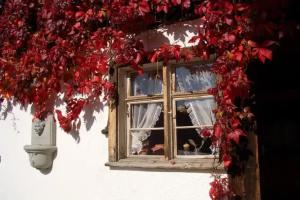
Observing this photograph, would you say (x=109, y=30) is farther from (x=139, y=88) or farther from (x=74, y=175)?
(x=74, y=175)

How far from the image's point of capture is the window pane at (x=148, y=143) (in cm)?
513

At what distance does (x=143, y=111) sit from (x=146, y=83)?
0.36 metres

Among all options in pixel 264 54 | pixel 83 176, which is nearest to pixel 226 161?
pixel 264 54

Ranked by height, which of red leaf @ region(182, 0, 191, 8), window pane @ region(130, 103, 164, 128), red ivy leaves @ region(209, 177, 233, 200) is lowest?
red ivy leaves @ region(209, 177, 233, 200)

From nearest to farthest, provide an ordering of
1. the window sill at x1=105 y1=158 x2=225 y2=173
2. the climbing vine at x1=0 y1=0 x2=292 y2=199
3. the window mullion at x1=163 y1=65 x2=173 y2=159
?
1. the climbing vine at x1=0 y1=0 x2=292 y2=199
2. the window sill at x1=105 y1=158 x2=225 y2=173
3. the window mullion at x1=163 y1=65 x2=173 y2=159

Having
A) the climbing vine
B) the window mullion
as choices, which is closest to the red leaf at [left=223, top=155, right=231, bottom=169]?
the climbing vine

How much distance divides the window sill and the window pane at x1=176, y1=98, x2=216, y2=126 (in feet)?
1.47

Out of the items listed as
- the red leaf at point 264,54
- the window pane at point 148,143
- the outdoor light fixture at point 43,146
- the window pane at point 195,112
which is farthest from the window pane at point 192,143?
the outdoor light fixture at point 43,146

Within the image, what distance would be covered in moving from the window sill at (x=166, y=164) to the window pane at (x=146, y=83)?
2.84 ft

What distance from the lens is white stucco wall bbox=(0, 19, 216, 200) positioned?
15.6 feet

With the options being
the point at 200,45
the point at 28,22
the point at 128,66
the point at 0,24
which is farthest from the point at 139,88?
the point at 0,24

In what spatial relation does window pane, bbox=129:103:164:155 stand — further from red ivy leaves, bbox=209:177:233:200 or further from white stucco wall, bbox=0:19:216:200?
red ivy leaves, bbox=209:177:233:200

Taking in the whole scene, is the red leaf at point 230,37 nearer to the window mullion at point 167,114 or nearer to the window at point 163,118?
the window at point 163,118

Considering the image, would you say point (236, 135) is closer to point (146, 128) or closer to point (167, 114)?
point (167, 114)
